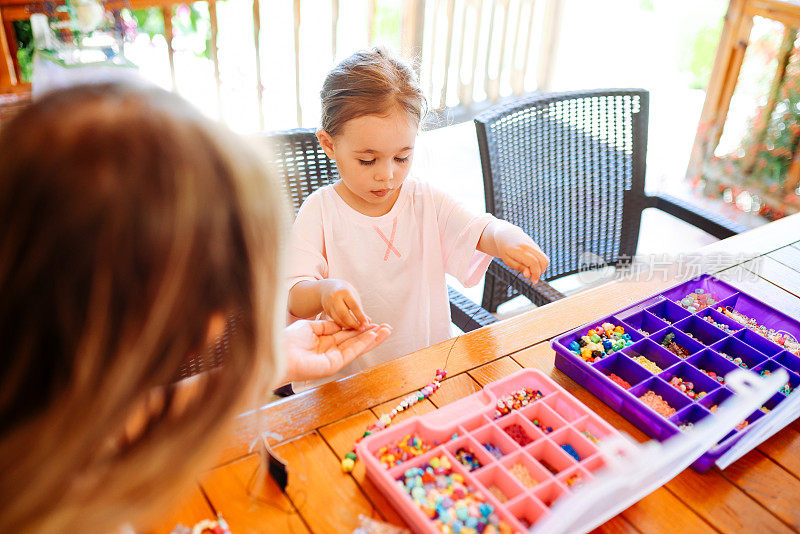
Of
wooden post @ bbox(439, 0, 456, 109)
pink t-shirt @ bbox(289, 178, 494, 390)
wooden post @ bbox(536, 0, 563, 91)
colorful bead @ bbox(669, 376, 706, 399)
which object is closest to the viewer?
colorful bead @ bbox(669, 376, 706, 399)

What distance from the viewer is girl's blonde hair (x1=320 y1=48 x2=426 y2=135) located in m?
1.22

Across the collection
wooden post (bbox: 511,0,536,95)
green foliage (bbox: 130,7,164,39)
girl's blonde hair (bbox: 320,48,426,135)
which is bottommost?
wooden post (bbox: 511,0,536,95)

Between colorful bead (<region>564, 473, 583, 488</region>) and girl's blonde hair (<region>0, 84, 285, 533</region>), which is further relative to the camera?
colorful bead (<region>564, 473, 583, 488</region>)

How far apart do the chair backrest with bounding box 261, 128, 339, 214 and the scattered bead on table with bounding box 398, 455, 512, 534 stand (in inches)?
32.2

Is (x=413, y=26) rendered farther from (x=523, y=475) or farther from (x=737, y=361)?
(x=523, y=475)

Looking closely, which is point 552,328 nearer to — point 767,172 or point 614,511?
point 614,511

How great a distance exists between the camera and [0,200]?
1.32 feet

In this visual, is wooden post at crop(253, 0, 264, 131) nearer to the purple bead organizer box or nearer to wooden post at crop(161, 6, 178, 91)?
wooden post at crop(161, 6, 178, 91)

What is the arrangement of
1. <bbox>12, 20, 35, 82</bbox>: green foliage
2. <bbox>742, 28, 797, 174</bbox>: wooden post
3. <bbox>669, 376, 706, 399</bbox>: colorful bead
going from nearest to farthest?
<bbox>669, 376, 706, 399</bbox>: colorful bead
<bbox>12, 20, 35, 82</bbox>: green foliage
<bbox>742, 28, 797, 174</bbox>: wooden post

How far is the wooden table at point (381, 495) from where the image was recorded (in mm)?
771

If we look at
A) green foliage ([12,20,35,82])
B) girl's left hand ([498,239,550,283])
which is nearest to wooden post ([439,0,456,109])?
green foliage ([12,20,35,82])

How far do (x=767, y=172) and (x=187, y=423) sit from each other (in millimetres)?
3480

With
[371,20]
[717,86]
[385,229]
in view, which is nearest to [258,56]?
[371,20]

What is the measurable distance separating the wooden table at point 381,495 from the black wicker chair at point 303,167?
0.76ft
